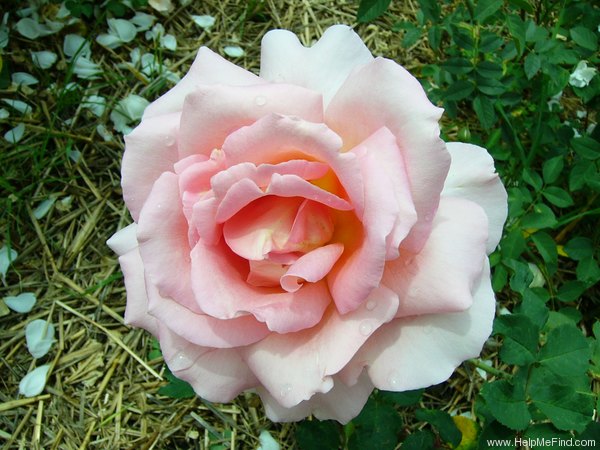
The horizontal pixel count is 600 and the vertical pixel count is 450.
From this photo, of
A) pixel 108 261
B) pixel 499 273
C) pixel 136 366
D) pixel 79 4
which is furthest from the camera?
pixel 79 4

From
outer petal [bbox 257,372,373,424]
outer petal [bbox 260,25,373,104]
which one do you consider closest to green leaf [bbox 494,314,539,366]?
outer petal [bbox 257,372,373,424]

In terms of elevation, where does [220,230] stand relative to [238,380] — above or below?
above

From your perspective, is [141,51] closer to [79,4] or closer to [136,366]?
→ [79,4]

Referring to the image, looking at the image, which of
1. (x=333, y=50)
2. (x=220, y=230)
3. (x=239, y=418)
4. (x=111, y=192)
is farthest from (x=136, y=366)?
(x=333, y=50)

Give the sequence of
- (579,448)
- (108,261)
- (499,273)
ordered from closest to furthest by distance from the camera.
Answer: (579,448)
(499,273)
(108,261)

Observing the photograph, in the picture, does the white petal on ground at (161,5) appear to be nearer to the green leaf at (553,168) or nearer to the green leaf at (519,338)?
the green leaf at (553,168)

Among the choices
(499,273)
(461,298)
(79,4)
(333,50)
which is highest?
(333,50)

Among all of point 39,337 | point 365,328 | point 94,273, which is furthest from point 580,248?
point 39,337

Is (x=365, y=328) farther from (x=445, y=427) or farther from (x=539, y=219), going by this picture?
(x=539, y=219)
